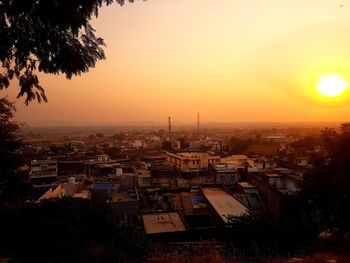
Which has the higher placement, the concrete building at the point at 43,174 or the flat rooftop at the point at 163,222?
the flat rooftop at the point at 163,222

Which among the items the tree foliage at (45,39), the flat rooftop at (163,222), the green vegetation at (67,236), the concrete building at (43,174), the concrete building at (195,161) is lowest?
the concrete building at (195,161)

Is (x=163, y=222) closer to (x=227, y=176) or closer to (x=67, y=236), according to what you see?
(x=67, y=236)

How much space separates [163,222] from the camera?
16688mm

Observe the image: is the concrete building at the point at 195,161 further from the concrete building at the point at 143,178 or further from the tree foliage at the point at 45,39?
the tree foliage at the point at 45,39

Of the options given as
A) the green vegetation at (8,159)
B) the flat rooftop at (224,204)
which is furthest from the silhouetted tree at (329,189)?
the green vegetation at (8,159)

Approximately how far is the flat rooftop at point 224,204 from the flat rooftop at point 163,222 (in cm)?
186

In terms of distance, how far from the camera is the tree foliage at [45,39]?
16.9 ft

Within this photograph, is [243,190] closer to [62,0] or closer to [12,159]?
[12,159]

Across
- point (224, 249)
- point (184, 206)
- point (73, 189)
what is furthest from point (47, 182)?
point (224, 249)

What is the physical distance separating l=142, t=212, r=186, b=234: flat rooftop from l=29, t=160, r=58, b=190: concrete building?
1127 centimetres

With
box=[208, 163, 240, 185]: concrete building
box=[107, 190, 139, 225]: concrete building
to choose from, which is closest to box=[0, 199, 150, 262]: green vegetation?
box=[107, 190, 139, 225]: concrete building

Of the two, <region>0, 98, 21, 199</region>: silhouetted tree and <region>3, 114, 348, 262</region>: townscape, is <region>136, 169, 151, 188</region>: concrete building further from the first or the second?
<region>0, 98, 21, 199</region>: silhouetted tree

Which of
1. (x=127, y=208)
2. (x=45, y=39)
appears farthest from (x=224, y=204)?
(x=45, y=39)

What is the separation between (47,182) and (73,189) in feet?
27.2
